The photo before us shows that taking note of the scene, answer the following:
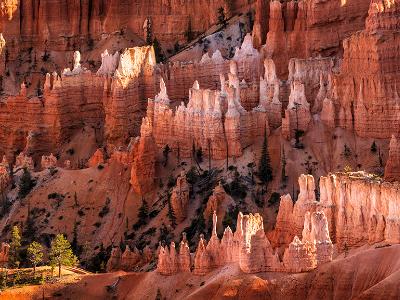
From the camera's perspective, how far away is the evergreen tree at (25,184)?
117 m

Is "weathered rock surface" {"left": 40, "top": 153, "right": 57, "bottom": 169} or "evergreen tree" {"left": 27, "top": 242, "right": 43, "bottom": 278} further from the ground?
"weathered rock surface" {"left": 40, "top": 153, "right": 57, "bottom": 169}

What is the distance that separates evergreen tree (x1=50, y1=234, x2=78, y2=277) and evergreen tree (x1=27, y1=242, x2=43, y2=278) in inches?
24.9

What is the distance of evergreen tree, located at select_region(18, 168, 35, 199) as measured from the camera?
116812 mm

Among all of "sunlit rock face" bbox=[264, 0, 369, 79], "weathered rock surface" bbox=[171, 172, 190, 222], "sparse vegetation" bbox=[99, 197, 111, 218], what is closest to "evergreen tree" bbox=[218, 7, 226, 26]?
"sunlit rock face" bbox=[264, 0, 369, 79]

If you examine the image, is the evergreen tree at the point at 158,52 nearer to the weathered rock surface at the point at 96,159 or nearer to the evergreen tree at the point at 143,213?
the weathered rock surface at the point at 96,159

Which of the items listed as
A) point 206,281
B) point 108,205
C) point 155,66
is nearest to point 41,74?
point 155,66

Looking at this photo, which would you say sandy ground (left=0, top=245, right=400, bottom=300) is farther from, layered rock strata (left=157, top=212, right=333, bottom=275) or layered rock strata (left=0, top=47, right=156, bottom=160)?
layered rock strata (left=0, top=47, right=156, bottom=160)

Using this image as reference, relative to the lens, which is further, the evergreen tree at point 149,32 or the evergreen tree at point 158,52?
the evergreen tree at point 149,32

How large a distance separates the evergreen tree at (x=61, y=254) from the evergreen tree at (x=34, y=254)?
632 mm

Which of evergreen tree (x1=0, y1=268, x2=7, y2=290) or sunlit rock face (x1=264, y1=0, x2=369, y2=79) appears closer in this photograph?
evergreen tree (x1=0, y1=268, x2=7, y2=290)

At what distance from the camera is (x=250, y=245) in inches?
3605

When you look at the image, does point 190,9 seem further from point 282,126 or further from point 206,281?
point 206,281

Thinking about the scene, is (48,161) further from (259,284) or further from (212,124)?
(259,284)

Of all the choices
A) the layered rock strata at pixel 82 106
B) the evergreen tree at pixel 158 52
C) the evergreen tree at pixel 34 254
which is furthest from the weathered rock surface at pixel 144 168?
the evergreen tree at pixel 158 52
